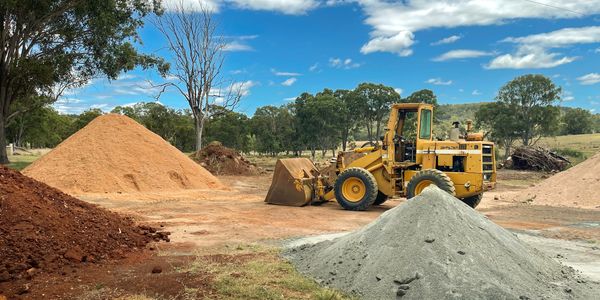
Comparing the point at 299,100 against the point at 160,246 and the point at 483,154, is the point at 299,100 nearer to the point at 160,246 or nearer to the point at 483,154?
the point at 483,154

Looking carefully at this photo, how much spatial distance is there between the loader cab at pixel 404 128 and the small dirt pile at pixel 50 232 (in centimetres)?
665

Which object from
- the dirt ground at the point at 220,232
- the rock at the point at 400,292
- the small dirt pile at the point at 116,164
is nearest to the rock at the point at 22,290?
the dirt ground at the point at 220,232

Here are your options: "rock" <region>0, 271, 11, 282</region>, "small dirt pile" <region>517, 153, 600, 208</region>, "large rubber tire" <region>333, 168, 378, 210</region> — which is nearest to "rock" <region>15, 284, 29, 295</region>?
"rock" <region>0, 271, 11, 282</region>

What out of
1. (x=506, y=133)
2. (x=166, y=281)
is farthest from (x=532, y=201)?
(x=506, y=133)

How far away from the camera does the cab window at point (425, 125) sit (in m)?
12.7

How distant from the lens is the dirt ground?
5723mm

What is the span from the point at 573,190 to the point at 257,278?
47.9 feet

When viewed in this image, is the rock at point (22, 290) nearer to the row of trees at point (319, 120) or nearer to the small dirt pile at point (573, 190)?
the small dirt pile at point (573, 190)

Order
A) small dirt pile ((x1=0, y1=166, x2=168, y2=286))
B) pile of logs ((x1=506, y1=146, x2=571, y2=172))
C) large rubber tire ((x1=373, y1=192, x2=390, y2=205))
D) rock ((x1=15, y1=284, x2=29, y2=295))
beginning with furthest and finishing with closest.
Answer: pile of logs ((x1=506, y1=146, x2=571, y2=172)) < large rubber tire ((x1=373, y1=192, x2=390, y2=205)) < small dirt pile ((x1=0, y1=166, x2=168, y2=286)) < rock ((x1=15, y1=284, x2=29, y2=295))

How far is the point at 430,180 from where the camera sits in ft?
39.1

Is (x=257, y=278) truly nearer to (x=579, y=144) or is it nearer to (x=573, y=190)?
(x=573, y=190)

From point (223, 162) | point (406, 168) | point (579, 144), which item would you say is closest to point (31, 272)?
point (406, 168)

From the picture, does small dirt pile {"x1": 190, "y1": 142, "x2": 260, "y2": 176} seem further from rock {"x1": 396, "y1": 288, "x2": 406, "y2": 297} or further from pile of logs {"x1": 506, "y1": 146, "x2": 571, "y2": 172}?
rock {"x1": 396, "y1": 288, "x2": 406, "y2": 297}

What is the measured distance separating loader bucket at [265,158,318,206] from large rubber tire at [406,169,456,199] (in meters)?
3.04
